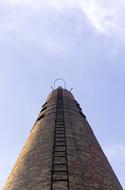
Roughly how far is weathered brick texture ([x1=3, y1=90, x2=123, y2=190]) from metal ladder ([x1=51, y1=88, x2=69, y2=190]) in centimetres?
7

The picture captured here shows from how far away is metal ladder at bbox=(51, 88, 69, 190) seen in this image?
26.3 ft

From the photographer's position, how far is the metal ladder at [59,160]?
8.02 m

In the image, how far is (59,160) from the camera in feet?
29.8

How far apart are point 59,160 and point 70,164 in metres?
0.29

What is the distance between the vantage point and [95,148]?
11016mm

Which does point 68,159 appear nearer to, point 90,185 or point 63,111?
point 90,185

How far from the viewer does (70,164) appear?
350 inches

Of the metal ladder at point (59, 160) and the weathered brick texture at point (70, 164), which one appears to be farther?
the weathered brick texture at point (70, 164)

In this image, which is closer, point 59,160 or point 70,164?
point 70,164

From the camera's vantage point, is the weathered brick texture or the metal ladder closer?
the metal ladder

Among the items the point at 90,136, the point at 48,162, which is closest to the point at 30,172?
the point at 48,162

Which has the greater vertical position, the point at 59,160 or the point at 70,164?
the point at 59,160

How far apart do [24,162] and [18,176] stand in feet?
2.51

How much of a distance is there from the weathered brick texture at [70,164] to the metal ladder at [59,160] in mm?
70
